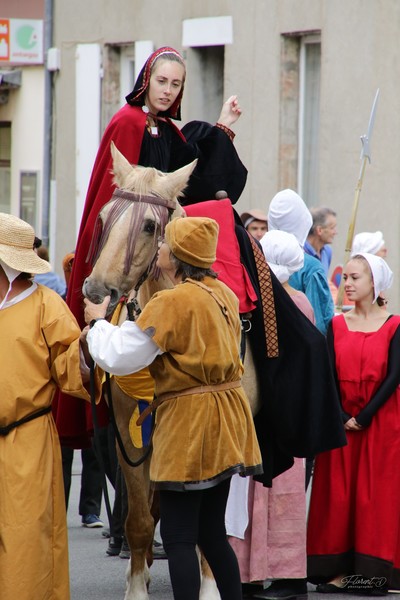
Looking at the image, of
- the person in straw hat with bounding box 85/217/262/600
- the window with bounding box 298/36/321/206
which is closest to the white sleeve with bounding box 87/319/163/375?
the person in straw hat with bounding box 85/217/262/600

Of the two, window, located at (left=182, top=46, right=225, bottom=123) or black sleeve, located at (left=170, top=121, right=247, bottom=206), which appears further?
window, located at (left=182, top=46, right=225, bottom=123)

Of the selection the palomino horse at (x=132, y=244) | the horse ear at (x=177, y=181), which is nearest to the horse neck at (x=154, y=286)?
the palomino horse at (x=132, y=244)

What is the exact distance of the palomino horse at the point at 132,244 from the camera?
229 inches

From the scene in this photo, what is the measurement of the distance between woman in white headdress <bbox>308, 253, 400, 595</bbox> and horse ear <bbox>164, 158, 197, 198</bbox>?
1.72m

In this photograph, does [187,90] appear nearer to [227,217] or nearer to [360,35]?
[360,35]

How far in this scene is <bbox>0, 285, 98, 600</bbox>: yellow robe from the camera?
5633 millimetres

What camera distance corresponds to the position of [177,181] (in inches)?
242

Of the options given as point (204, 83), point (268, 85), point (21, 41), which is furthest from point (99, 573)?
point (21, 41)

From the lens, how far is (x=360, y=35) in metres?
15.8

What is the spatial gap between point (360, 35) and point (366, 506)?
9378 mm

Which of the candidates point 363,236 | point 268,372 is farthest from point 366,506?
point 363,236

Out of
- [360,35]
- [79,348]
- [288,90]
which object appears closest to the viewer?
[79,348]

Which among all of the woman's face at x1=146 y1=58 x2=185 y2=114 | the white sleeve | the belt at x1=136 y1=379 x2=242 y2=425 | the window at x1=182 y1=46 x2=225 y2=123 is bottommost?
the belt at x1=136 y1=379 x2=242 y2=425

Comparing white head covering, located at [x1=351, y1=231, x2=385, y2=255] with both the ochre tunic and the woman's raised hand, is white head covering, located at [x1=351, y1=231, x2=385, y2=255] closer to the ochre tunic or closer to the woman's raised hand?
the woman's raised hand
